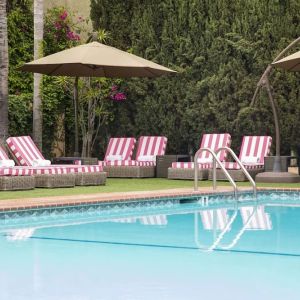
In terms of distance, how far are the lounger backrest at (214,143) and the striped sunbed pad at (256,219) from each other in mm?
4517

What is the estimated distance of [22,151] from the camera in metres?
15.1

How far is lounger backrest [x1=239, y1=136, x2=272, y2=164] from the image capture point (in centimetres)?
1686

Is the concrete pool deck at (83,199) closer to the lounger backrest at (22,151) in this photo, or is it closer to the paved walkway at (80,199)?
the paved walkway at (80,199)

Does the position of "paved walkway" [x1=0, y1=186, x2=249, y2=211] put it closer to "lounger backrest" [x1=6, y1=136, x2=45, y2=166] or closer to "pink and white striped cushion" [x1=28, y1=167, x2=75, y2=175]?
"pink and white striped cushion" [x1=28, y1=167, x2=75, y2=175]

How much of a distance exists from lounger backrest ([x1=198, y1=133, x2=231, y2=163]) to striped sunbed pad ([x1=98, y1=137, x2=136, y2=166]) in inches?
65.9

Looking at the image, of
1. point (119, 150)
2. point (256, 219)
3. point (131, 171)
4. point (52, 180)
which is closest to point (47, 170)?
point (52, 180)

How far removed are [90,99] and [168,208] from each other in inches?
273

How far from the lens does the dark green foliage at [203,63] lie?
17.5 meters

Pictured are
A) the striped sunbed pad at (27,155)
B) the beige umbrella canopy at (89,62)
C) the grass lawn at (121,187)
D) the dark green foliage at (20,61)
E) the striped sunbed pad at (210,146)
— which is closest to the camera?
the grass lawn at (121,187)

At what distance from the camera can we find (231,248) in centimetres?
789

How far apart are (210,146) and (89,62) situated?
358 cm

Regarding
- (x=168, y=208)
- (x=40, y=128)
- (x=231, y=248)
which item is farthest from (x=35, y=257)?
(x=40, y=128)

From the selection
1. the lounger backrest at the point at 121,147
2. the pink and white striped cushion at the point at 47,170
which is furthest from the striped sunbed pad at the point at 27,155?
the lounger backrest at the point at 121,147

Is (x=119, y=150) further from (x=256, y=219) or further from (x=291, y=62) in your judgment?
(x=256, y=219)
